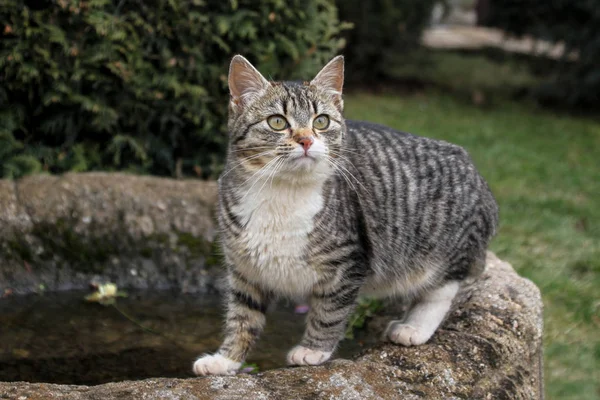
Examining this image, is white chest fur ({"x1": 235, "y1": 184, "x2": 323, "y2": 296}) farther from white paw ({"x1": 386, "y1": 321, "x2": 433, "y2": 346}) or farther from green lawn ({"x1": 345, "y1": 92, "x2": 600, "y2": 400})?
green lawn ({"x1": 345, "y1": 92, "x2": 600, "y2": 400})

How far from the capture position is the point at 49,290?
12.8 feet

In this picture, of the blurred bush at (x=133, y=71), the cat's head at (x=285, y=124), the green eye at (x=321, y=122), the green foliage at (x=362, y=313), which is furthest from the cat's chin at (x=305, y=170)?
the blurred bush at (x=133, y=71)

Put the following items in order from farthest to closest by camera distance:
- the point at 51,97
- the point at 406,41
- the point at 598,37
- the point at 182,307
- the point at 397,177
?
the point at 406,41 → the point at 598,37 → the point at 51,97 → the point at 182,307 → the point at 397,177

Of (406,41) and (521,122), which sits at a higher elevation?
(406,41)

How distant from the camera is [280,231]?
112 inches

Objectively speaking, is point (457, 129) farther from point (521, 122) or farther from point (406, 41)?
point (406, 41)

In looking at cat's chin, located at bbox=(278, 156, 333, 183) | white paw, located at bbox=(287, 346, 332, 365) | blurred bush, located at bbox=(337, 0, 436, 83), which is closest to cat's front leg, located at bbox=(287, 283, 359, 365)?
white paw, located at bbox=(287, 346, 332, 365)

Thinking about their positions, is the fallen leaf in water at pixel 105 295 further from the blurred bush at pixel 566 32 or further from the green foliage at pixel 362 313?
the blurred bush at pixel 566 32

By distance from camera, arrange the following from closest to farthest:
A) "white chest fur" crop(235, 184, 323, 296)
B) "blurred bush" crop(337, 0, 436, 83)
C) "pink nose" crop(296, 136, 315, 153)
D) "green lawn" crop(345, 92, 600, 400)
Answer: "pink nose" crop(296, 136, 315, 153), "white chest fur" crop(235, 184, 323, 296), "green lawn" crop(345, 92, 600, 400), "blurred bush" crop(337, 0, 436, 83)

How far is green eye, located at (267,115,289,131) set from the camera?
2867 millimetres

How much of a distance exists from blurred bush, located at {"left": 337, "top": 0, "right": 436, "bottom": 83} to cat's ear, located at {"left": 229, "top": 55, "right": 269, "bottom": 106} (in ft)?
24.8

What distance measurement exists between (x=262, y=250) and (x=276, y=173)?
0.31 metres

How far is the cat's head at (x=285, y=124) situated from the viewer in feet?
9.09

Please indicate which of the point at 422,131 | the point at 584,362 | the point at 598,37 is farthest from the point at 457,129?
the point at 584,362
